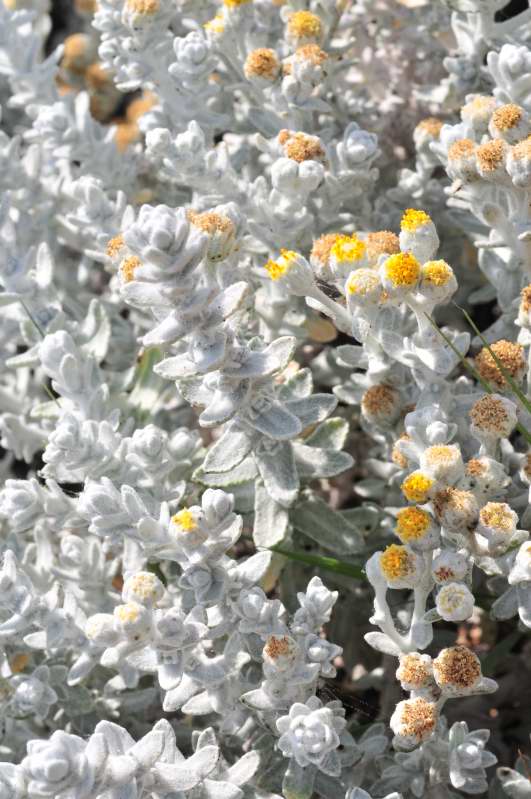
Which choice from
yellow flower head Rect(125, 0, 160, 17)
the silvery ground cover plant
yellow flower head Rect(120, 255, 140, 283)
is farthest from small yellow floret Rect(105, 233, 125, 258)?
yellow flower head Rect(125, 0, 160, 17)

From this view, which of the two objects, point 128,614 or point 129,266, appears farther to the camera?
point 129,266

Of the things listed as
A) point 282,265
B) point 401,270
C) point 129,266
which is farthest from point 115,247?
point 401,270

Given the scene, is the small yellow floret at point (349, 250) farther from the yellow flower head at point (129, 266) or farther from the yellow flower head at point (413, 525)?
the yellow flower head at point (413, 525)

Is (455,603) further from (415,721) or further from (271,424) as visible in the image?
(271,424)

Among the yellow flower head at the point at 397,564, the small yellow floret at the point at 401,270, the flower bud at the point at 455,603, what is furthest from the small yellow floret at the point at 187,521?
the small yellow floret at the point at 401,270

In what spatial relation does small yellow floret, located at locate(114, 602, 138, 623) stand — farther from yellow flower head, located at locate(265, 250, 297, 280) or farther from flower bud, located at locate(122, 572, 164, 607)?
yellow flower head, located at locate(265, 250, 297, 280)

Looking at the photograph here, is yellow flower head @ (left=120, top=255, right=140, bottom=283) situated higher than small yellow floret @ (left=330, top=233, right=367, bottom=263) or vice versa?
yellow flower head @ (left=120, top=255, right=140, bottom=283)
